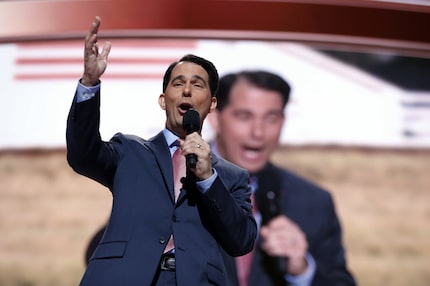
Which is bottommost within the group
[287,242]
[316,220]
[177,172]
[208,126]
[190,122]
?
[287,242]

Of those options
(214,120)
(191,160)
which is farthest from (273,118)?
(191,160)

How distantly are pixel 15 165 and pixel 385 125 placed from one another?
1783 mm

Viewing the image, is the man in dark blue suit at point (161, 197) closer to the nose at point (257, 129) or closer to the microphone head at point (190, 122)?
the microphone head at point (190, 122)

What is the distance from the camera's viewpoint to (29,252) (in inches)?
139

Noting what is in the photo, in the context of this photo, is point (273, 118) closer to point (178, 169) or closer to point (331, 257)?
point (331, 257)

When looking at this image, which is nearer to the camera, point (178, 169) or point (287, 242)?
point (178, 169)

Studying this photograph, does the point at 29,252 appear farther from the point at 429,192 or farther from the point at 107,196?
the point at 429,192

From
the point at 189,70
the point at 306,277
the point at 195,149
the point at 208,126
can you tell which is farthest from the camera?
the point at 208,126

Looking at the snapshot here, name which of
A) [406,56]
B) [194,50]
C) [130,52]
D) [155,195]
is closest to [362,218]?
[406,56]

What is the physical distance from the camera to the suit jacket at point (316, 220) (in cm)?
354

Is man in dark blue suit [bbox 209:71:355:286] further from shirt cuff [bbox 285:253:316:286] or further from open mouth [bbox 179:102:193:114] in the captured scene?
open mouth [bbox 179:102:193:114]

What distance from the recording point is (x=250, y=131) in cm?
360

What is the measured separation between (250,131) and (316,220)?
1.71 ft

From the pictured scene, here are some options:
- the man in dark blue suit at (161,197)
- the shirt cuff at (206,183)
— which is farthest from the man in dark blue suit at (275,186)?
the shirt cuff at (206,183)
